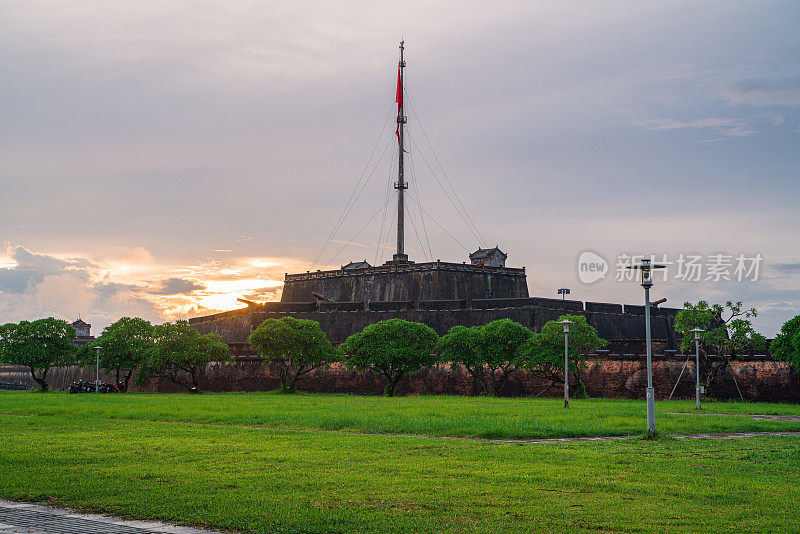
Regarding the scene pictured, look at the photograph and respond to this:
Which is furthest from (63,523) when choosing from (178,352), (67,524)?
(178,352)

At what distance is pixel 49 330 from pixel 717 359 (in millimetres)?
52760

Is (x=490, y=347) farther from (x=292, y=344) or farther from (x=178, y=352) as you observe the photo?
(x=178, y=352)

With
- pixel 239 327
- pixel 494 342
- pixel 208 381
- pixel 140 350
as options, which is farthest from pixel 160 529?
pixel 239 327

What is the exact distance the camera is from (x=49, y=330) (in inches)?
2633

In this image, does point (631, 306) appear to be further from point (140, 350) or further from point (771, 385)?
point (140, 350)

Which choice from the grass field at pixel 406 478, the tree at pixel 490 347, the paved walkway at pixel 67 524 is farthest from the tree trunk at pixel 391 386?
the paved walkway at pixel 67 524

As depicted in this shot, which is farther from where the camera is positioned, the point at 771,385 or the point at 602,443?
the point at 771,385

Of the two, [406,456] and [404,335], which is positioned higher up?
[404,335]

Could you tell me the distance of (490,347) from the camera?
53531 millimetres

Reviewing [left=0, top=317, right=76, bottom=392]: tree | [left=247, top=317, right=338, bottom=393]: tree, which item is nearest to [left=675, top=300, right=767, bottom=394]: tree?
[left=247, top=317, right=338, bottom=393]: tree

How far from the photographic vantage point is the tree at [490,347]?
2092 inches

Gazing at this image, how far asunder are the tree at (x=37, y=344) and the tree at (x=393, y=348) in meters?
26.6

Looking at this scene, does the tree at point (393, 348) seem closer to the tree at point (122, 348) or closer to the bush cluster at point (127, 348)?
the bush cluster at point (127, 348)

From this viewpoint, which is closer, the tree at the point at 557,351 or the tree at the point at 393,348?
the tree at the point at 557,351
